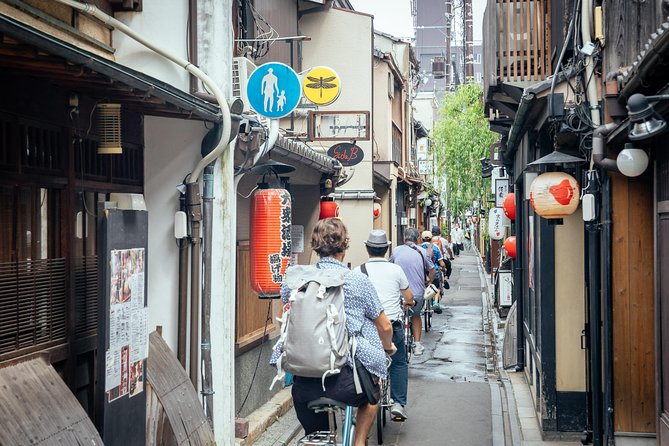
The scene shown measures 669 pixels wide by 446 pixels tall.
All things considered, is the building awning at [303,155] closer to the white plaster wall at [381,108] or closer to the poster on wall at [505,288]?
the poster on wall at [505,288]

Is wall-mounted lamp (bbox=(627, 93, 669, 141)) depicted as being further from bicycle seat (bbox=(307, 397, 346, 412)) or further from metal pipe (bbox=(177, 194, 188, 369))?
metal pipe (bbox=(177, 194, 188, 369))

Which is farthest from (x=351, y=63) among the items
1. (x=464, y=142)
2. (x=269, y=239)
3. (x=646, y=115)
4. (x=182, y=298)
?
(x=646, y=115)

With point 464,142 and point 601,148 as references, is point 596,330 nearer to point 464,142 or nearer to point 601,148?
→ point 601,148

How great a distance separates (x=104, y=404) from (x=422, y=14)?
77238mm

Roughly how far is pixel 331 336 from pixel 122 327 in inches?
62.5

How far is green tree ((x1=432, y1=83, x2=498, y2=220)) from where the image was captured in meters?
35.0

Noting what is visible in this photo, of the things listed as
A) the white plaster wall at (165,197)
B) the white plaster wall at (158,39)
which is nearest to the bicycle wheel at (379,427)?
the white plaster wall at (165,197)

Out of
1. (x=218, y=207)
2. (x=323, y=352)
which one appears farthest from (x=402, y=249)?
(x=323, y=352)

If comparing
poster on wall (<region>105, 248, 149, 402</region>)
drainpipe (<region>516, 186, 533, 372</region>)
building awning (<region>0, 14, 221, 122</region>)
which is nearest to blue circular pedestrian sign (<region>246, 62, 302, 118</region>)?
building awning (<region>0, 14, 221, 122</region>)

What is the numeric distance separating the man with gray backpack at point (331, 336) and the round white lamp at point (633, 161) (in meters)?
2.32

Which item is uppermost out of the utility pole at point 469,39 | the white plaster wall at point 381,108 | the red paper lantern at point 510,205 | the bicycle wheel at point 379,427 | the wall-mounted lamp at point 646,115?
the utility pole at point 469,39

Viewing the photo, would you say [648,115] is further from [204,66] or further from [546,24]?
[546,24]

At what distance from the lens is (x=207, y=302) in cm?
864

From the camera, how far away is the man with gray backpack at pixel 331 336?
6.33 meters
